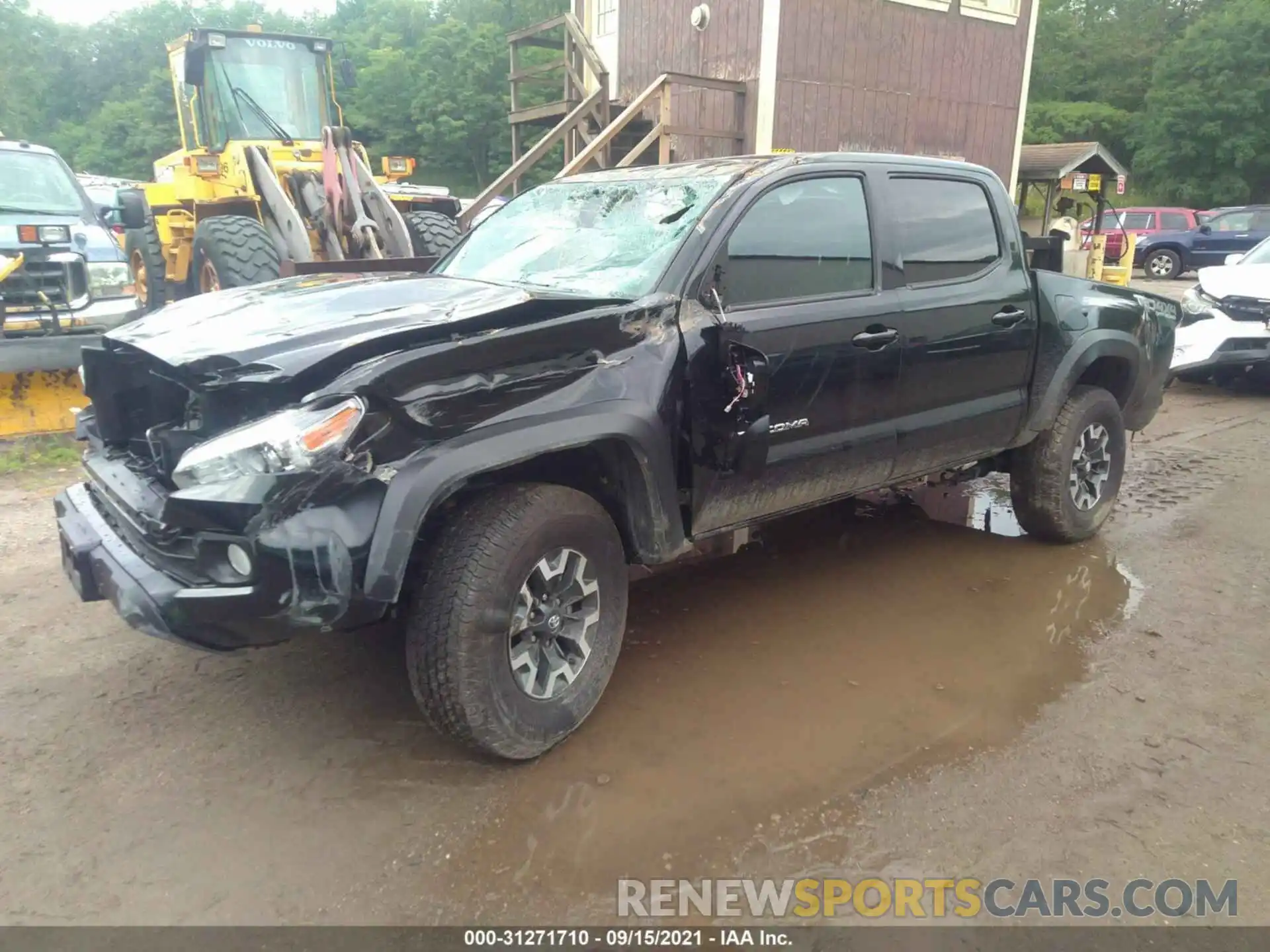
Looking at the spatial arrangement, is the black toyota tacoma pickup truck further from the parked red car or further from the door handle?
the parked red car

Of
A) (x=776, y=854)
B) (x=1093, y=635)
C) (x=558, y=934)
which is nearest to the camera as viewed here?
(x=558, y=934)

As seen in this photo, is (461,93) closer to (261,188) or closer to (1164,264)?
(1164,264)

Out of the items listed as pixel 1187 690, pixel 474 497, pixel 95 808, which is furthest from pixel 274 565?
pixel 1187 690

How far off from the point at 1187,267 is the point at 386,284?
1010 inches

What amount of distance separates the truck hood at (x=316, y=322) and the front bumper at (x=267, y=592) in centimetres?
43

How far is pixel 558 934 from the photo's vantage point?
2.36 metres

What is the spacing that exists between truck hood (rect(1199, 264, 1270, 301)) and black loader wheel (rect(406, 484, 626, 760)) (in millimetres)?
8508

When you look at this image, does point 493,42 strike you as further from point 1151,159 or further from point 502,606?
point 502,606

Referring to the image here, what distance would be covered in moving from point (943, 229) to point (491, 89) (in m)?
40.3

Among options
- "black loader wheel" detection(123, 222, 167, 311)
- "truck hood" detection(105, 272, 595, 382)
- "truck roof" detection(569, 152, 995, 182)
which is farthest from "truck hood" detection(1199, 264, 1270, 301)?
"black loader wheel" detection(123, 222, 167, 311)

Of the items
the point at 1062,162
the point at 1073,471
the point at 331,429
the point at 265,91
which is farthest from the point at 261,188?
the point at 1062,162

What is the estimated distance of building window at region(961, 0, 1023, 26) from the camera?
14234 mm

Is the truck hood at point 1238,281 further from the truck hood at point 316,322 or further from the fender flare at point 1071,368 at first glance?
the truck hood at point 316,322

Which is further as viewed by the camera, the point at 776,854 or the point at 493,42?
the point at 493,42
